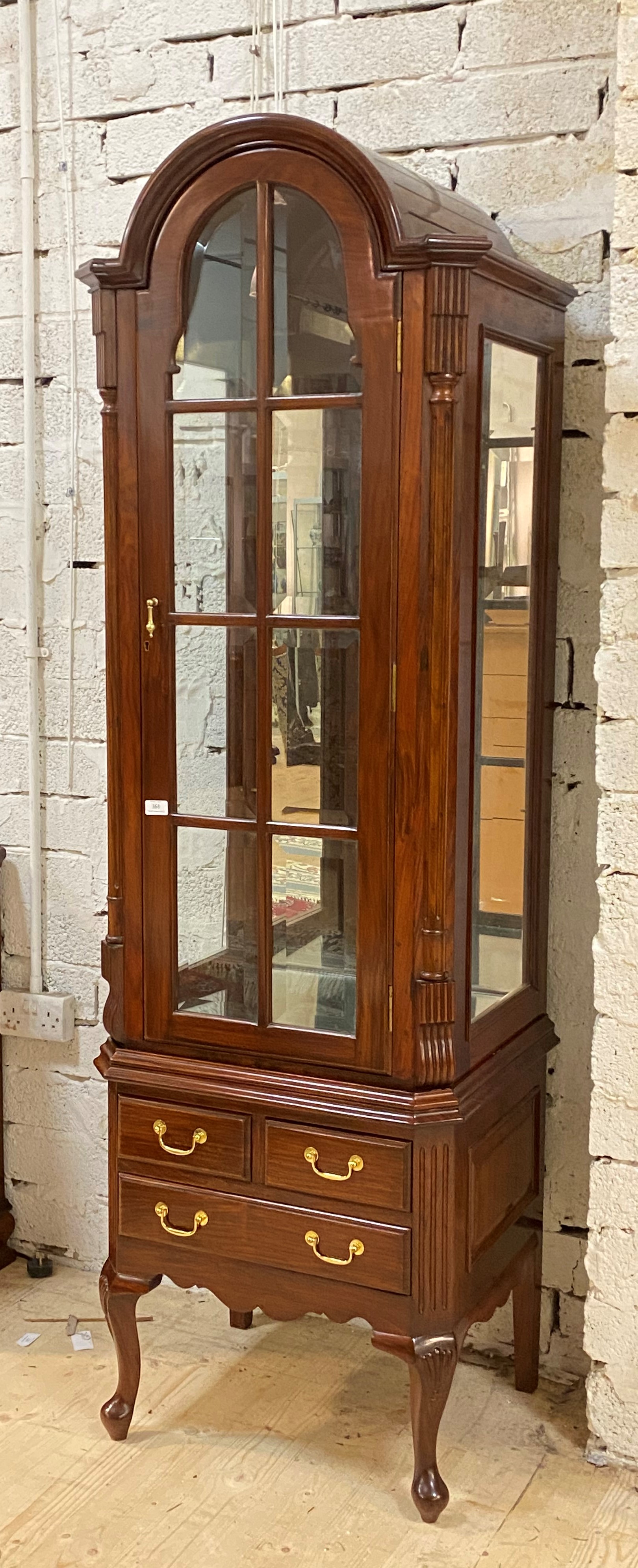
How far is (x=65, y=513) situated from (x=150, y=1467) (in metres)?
1.75

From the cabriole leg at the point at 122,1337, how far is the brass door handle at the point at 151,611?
1.04m

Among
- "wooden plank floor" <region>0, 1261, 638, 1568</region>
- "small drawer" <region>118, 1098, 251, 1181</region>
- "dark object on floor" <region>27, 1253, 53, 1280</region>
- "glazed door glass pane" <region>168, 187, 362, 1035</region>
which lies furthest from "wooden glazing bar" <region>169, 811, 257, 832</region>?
"dark object on floor" <region>27, 1253, 53, 1280</region>

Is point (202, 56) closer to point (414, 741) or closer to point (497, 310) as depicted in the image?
point (497, 310)

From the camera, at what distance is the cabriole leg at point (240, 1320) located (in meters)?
2.91

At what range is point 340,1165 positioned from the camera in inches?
88.0

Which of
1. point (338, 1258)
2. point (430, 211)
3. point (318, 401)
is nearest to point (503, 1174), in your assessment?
point (338, 1258)

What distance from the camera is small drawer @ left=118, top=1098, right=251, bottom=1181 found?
232cm

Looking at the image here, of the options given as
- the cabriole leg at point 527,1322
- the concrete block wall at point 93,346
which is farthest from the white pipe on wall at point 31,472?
the cabriole leg at point 527,1322

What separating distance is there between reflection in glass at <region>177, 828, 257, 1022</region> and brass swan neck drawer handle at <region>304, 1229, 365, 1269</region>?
33cm

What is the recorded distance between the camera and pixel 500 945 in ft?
7.94

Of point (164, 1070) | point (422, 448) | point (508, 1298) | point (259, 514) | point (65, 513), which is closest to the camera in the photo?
point (422, 448)

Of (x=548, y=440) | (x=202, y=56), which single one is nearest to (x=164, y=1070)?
(x=548, y=440)

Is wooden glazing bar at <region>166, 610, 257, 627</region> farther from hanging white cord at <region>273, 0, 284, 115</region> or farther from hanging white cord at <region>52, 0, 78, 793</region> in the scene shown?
hanging white cord at <region>273, 0, 284, 115</region>

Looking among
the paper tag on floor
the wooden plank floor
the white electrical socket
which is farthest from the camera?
the white electrical socket
